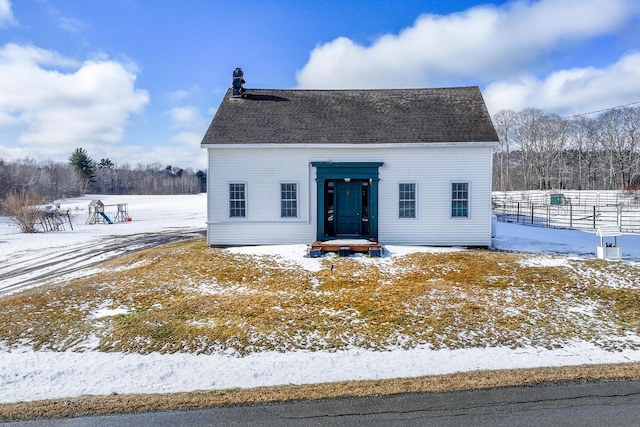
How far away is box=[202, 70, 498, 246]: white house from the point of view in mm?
14109

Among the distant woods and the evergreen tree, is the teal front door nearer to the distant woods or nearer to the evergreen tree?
the distant woods

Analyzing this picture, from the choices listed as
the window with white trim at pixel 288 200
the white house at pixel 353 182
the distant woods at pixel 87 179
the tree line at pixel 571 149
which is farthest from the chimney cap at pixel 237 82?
the tree line at pixel 571 149

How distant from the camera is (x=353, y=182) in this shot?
47.6 feet

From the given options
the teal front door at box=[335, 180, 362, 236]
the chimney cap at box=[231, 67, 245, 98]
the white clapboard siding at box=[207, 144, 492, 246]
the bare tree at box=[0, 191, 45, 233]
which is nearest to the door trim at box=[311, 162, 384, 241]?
the white clapboard siding at box=[207, 144, 492, 246]

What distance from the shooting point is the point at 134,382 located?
17.4 ft

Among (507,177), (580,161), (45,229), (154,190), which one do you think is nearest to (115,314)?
(45,229)

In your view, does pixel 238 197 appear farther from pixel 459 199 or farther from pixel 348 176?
pixel 459 199

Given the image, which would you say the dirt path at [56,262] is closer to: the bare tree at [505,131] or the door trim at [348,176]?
the door trim at [348,176]

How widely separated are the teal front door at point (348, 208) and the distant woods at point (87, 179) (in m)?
45.1

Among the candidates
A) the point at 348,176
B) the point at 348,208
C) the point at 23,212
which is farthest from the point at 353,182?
the point at 23,212

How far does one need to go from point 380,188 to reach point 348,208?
1.50 meters

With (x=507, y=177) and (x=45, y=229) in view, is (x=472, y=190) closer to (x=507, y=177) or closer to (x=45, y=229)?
(x=45, y=229)

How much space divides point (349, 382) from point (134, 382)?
10.3 feet

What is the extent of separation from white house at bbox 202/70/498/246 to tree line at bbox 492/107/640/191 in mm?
57206
